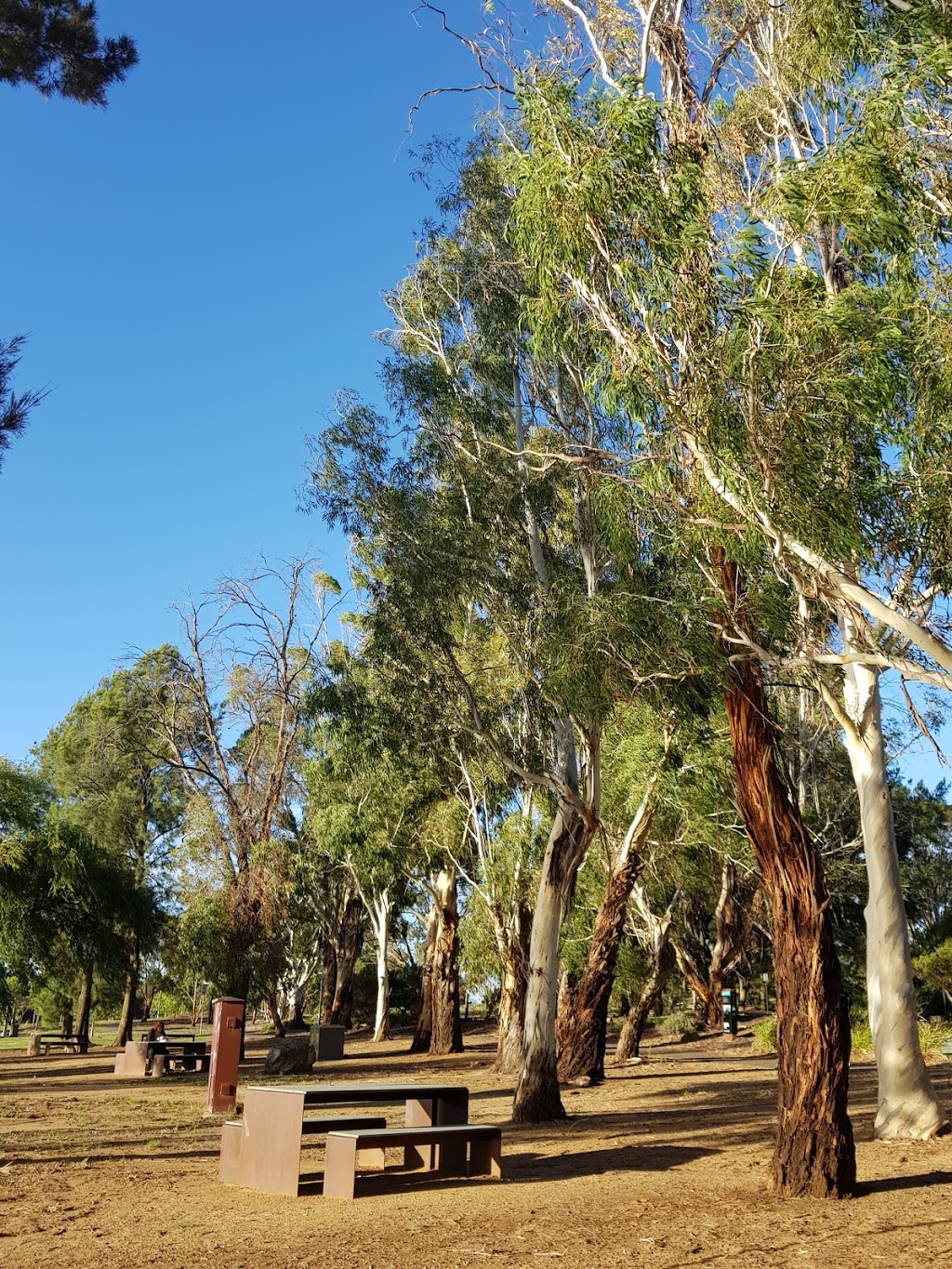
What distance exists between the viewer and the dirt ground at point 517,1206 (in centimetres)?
577

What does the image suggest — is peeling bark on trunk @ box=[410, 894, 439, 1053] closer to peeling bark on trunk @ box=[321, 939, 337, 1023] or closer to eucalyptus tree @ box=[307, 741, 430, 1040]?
eucalyptus tree @ box=[307, 741, 430, 1040]

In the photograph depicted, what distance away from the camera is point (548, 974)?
42.6ft

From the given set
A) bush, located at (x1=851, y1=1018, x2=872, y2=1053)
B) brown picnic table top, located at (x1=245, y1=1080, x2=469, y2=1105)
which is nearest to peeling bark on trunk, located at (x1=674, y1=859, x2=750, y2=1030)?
bush, located at (x1=851, y1=1018, x2=872, y2=1053)

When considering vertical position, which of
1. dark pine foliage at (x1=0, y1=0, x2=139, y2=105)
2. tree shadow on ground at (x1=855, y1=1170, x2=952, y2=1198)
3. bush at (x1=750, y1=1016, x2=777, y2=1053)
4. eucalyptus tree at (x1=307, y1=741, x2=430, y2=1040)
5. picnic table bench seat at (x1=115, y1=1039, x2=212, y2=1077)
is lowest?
picnic table bench seat at (x1=115, y1=1039, x2=212, y2=1077)

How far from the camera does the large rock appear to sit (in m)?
19.9

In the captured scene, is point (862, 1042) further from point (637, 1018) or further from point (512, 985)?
point (512, 985)

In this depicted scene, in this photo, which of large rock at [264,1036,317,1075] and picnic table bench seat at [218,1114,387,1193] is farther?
large rock at [264,1036,317,1075]

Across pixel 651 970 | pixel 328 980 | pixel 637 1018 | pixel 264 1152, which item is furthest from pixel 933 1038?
pixel 328 980

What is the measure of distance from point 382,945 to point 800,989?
77.7 feet

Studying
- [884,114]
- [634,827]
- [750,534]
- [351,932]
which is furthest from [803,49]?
[351,932]

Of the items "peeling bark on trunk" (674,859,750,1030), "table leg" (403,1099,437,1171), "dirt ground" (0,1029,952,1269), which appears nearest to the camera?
"dirt ground" (0,1029,952,1269)

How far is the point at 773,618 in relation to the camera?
895 centimetres

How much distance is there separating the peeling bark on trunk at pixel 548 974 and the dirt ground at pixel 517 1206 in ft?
1.50

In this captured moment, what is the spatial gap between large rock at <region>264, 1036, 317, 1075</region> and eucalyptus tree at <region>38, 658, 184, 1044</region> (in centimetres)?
1311
